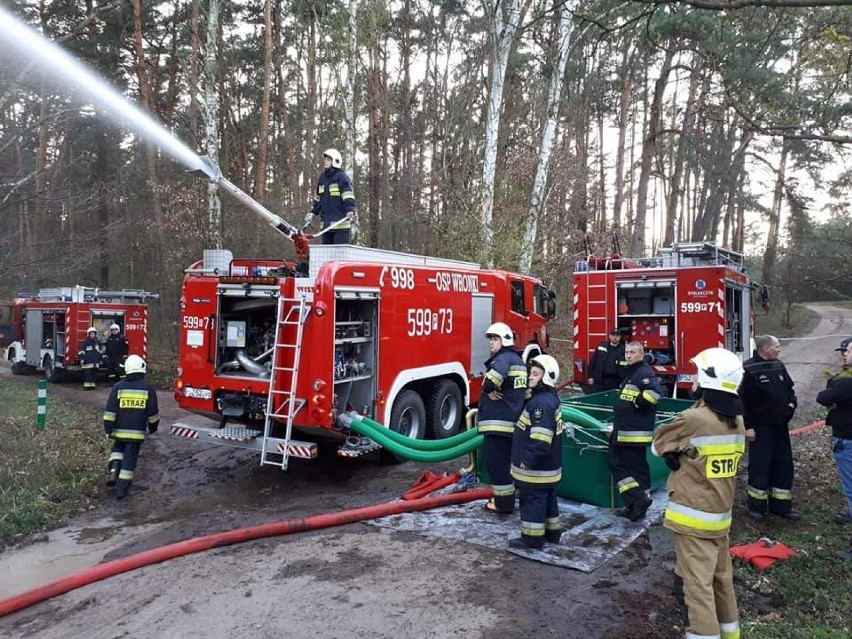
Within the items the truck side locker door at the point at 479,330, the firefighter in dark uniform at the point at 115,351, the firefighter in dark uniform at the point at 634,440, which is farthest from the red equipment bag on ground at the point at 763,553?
the firefighter in dark uniform at the point at 115,351

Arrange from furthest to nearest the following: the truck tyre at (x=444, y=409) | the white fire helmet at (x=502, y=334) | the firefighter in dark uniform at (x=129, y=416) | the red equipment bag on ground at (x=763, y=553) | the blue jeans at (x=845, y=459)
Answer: the truck tyre at (x=444, y=409) < the firefighter in dark uniform at (x=129, y=416) < the white fire helmet at (x=502, y=334) < the blue jeans at (x=845, y=459) < the red equipment bag on ground at (x=763, y=553)

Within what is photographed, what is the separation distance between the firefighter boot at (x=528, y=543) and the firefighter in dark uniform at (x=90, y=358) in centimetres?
1272

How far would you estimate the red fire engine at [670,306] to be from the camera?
9328mm

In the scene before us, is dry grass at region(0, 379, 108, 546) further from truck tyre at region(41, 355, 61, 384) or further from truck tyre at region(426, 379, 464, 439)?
truck tyre at region(41, 355, 61, 384)

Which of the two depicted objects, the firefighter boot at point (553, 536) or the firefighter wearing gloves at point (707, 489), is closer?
the firefighter wearing gloves at point (707, 489)

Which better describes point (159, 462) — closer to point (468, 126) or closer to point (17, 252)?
point (17, 252)

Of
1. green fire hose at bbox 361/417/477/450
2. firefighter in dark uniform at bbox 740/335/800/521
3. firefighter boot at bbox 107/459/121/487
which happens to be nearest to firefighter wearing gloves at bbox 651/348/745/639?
firefighter in dark uniform at bbox 740/335/800/521

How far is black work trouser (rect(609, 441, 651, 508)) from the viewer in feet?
17.8

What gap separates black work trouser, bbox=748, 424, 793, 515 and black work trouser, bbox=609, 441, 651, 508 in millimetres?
1017

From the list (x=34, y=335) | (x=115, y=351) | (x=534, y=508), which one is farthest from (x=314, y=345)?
(x=34, y=335)

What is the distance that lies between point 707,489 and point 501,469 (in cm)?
235

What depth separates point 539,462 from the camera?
481 cm

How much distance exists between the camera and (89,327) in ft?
50.9

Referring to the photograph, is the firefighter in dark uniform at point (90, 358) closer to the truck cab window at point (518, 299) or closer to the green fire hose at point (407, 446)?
the truck cab window at point (518, 299)
